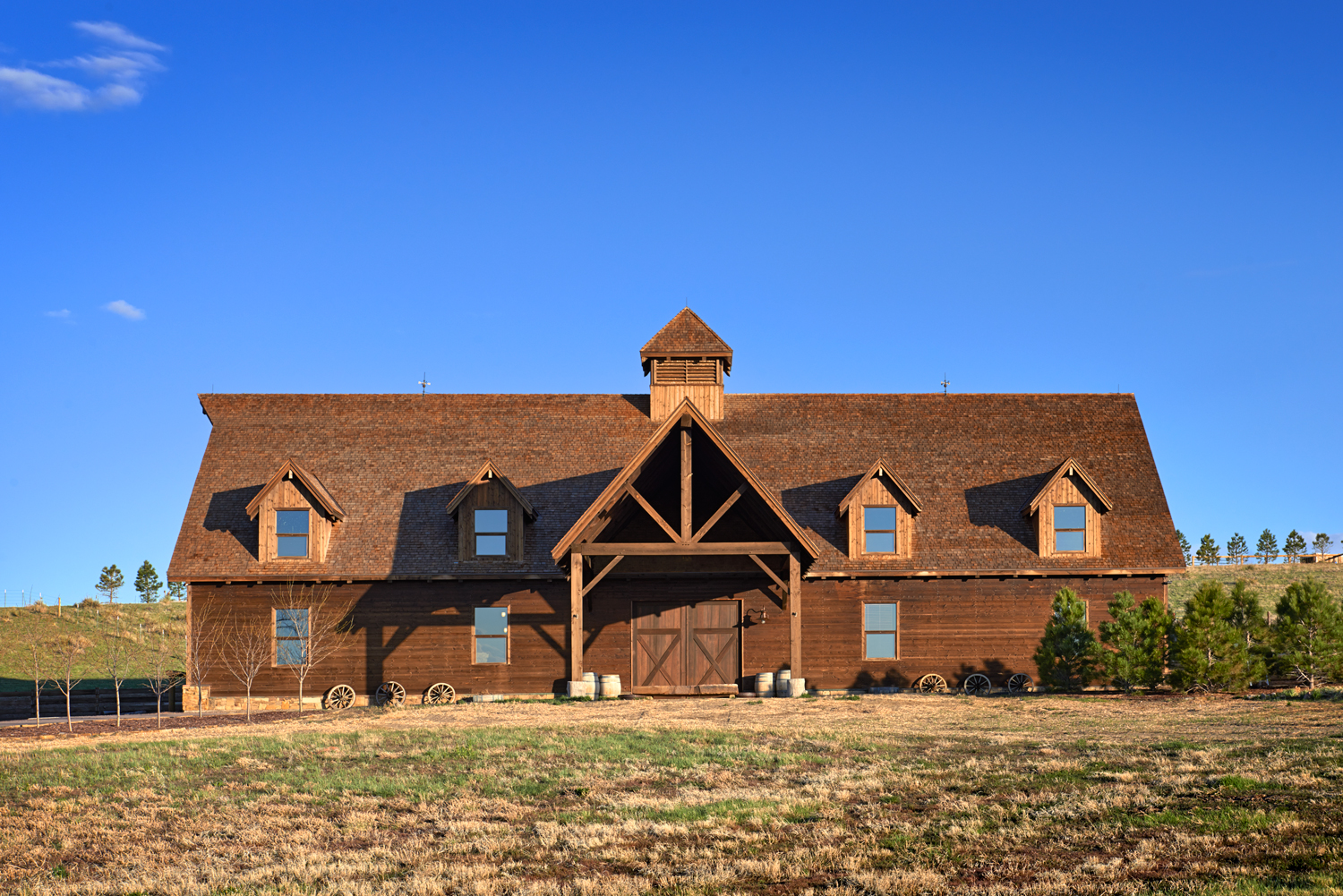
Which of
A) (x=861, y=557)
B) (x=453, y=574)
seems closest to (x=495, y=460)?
(x=453, y=574)

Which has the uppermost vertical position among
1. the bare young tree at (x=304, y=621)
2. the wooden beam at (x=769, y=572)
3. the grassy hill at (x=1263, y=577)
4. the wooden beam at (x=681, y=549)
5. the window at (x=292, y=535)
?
the window at (x=292, y=535)

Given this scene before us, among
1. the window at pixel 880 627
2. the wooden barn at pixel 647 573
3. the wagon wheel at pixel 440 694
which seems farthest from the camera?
the window at pixel 880 627

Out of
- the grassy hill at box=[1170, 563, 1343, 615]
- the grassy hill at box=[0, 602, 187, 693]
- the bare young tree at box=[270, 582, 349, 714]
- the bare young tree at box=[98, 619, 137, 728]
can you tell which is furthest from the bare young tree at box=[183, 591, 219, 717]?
the grassy hill at box=[1170, 563, 1343, 615]

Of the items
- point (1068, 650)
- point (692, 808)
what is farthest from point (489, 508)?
point (692, 808)

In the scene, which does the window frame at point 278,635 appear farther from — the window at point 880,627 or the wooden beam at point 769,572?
the window at point 880,627

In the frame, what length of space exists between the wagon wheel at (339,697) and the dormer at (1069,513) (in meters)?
19.6

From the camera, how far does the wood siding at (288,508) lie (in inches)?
1184

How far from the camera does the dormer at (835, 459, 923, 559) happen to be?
30562 millimetres

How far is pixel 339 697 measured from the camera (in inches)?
1166

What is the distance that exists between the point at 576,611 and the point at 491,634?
12.1 feet

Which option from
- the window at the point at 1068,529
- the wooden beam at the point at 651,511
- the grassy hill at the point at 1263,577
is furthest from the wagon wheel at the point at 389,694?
the grassy hill at the point at 1263,577

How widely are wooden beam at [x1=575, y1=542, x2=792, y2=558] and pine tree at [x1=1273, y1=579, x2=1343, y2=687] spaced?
1274cm

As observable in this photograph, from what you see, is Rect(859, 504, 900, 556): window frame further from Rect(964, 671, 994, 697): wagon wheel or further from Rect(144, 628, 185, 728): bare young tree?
Rect(144, 628, 185, 728): bare young tree

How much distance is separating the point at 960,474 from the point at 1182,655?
833 cm
